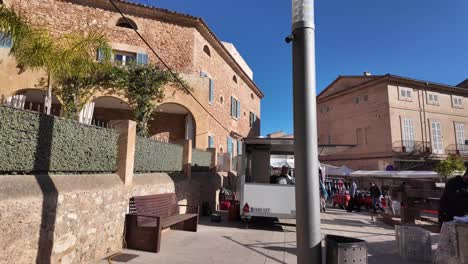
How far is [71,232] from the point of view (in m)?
5.20

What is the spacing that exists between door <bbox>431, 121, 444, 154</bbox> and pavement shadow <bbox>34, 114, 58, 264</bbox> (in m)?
35.8

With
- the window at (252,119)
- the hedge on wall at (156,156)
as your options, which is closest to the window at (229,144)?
the window at (252,119)

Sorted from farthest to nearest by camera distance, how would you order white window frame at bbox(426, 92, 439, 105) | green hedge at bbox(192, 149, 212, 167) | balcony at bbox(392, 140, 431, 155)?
1. white window frame at bbox(426, 92, 439, 105)
2. balcony at bbox(392, 140, 431, 155)
3. green hedge at bbox(192, 149, 212, 167)

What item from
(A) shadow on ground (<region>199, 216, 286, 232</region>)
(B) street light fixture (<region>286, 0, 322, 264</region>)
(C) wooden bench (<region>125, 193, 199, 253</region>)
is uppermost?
(B) street light fixture (<region>286, 0, 322, 264</region>)

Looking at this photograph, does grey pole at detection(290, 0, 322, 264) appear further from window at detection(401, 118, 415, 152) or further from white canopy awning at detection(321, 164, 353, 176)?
window at detection(401, 118, 415, 152)

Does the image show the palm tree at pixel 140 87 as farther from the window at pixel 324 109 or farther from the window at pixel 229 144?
the window at pixel 324 109

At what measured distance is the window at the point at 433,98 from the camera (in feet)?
111

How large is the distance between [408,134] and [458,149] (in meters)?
7.53

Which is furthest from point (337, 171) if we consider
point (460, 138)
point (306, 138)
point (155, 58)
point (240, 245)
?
point (460, 138)

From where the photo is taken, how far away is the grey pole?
10.1 ft

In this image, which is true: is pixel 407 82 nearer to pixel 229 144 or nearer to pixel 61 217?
pixel 229 144

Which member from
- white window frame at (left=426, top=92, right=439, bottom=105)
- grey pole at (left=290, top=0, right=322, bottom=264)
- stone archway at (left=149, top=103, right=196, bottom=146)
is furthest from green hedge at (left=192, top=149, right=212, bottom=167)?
white window frame at (left=426, top=92, right=439, bottom=105)

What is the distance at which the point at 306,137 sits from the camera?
Result: 315 cm

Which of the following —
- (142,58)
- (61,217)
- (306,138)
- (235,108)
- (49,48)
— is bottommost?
(61,217)
